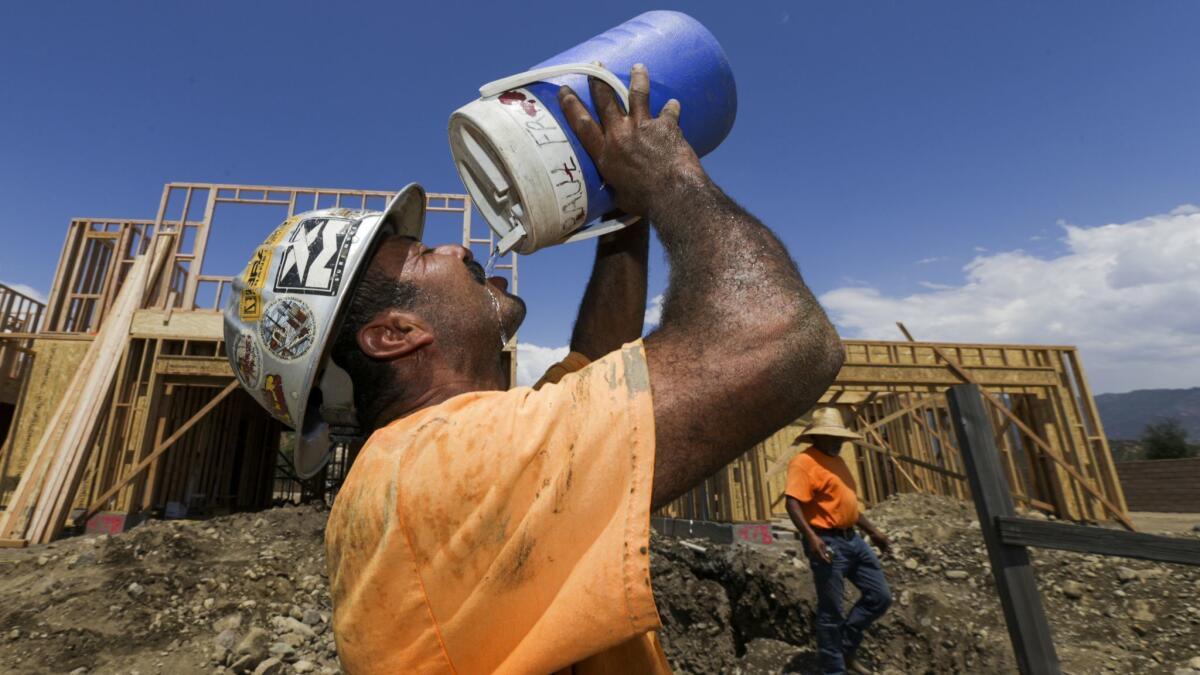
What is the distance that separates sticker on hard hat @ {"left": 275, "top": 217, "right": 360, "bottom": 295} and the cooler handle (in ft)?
1.42

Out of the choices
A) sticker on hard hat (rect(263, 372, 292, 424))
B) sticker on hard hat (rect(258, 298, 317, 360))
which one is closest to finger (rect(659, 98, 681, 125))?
sticker on hard hat (rect(258, 298, 317, 360))

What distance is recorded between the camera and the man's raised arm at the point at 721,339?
77 centimetres

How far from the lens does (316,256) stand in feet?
4.17

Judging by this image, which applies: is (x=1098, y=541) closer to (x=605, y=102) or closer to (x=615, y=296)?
(x=615, y=296)

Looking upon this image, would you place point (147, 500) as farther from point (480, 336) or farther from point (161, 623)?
point (480, 336)

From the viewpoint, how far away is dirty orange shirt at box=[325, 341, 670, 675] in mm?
743

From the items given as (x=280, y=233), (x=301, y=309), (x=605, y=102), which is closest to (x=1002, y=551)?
(x=605, y=102)

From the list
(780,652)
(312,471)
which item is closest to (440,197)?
(780,652)

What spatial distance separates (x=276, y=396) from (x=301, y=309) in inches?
9.9

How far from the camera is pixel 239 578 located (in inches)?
262

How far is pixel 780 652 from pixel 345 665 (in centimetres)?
590

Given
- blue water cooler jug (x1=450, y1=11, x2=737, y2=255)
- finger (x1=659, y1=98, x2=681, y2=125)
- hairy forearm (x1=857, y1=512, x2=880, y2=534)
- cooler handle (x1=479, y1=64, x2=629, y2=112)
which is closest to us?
finger (x1=659, y1=98, x2=681, y2=125)

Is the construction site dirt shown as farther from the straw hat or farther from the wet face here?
the wet face

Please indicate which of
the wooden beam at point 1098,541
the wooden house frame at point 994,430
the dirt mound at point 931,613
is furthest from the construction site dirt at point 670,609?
the wooden beam at point 1098,541
